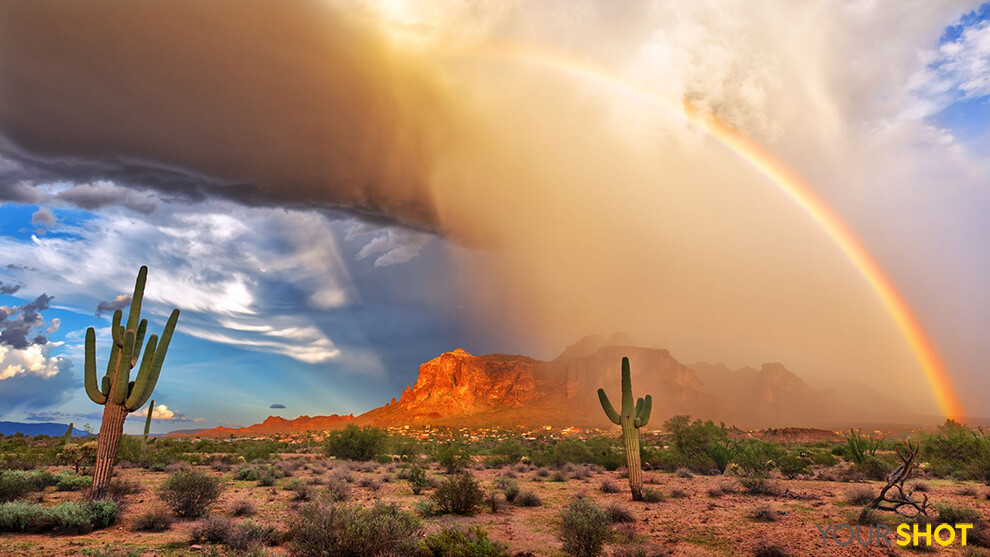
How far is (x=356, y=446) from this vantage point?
119 feet

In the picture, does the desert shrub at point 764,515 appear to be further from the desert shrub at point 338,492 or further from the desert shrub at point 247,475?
the desert shrub at point 247,475

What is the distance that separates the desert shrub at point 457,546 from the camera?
7.98 meters

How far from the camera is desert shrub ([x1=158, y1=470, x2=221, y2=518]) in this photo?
45.8 feet

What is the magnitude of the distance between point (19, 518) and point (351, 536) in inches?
371

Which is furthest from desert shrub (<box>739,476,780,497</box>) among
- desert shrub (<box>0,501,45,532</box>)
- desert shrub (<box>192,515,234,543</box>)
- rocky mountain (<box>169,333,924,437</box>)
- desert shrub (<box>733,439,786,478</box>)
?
rocky mountain (<box>169,333,924,437</box>)

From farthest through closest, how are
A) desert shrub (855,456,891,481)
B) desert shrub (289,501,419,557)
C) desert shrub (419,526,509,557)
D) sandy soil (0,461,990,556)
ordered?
desert shrub (855,456,891,481), sandy soil (0,461,990,556), desert shrub (289,501,419,557), desert shrub (419,526,509,557)

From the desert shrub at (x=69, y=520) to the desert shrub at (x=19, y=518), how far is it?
0.77ft

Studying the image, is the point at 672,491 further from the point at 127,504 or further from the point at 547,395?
the point at 547,395

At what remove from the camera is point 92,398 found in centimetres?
1552

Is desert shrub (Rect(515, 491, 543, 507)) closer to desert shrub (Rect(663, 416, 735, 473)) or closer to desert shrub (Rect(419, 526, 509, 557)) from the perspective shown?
desert shrub (Rect(419, 526, 509, 557))

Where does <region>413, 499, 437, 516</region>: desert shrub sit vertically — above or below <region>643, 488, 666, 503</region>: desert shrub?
above

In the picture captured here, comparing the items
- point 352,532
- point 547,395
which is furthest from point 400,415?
point 352,532

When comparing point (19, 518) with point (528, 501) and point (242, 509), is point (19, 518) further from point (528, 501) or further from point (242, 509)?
point (528, 501)

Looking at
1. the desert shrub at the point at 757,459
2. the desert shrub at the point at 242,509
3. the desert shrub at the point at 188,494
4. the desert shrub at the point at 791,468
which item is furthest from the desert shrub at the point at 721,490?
the desert shrub at the point at 188,494
